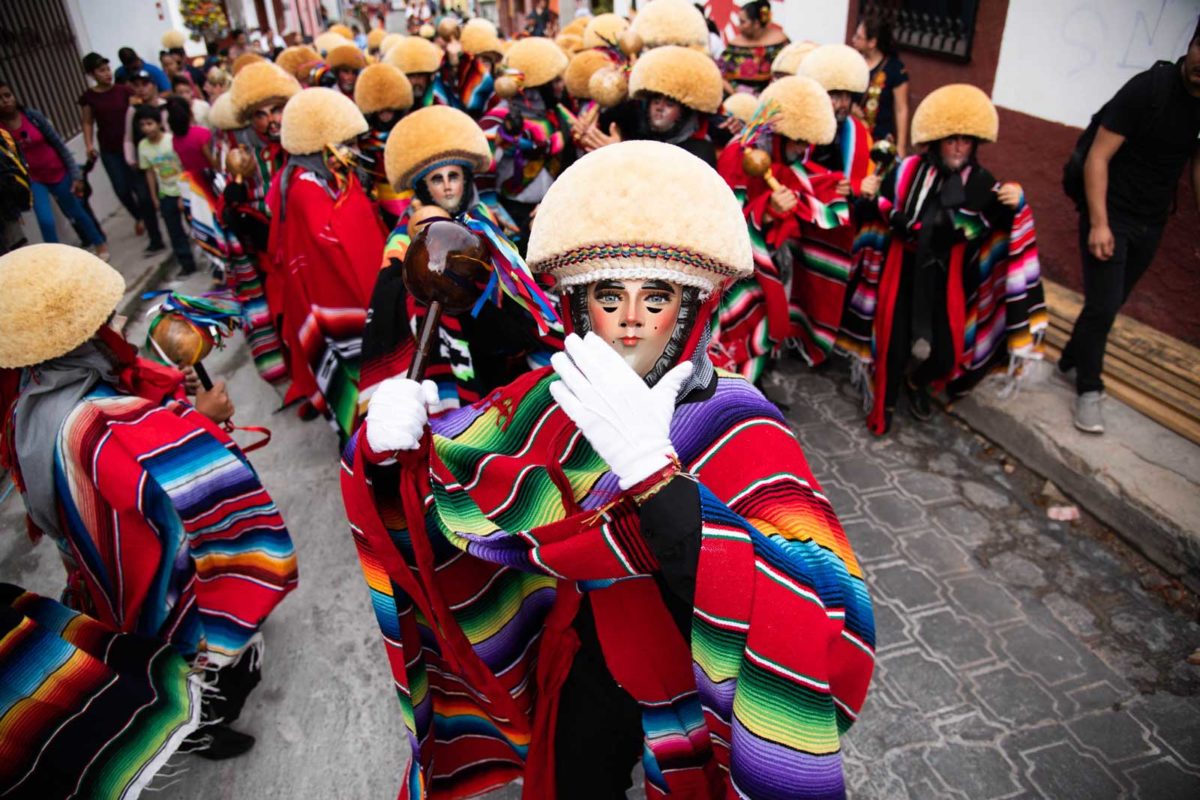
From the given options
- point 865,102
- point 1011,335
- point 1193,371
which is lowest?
point 1193,371

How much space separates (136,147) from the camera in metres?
8.05

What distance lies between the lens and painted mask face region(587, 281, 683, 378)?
5.61ft

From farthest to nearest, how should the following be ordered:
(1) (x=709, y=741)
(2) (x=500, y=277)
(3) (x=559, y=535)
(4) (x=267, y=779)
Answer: (4) (x=267, y=779), (2) (x=500, y=277), (1) (x=709, y=741), (3) (x=559, y=535)

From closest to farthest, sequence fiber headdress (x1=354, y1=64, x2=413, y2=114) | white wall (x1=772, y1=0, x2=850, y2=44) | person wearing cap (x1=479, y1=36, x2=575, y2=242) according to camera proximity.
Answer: fiber headdress (x1=354, y1=64, x2=413, y2=114) < person wearing cap (x1=479, y1=36, x2=575, y2=242) < white wall (x1=772, y1=0, x2=850, y2=44)

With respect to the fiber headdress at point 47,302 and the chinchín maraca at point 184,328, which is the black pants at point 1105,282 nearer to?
the chinchín maraca at point 184,328

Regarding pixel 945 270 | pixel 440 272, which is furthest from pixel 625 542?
pixel 945 270

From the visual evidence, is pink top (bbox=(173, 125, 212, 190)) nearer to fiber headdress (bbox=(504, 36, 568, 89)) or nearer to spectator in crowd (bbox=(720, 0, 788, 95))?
fiber headdress (bbox=(504, 36, 568, 89))

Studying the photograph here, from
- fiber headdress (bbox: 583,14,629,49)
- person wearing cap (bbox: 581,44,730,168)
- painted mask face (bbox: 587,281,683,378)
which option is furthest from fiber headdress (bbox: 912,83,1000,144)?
fiber headdress (bbox: 583,14,629,49)

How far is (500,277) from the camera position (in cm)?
216

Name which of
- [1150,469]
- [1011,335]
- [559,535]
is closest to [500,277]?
[559,535]

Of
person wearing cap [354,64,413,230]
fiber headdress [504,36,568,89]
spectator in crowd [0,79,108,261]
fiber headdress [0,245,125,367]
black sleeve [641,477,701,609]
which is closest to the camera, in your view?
black sleeve [641,477,701,609]

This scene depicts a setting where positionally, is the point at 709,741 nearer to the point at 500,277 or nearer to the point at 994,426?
the point at 500,277

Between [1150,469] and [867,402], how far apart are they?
1558mm

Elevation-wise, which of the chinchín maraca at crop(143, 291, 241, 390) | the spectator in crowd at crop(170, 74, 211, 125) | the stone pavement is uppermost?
the chinchín maraca at crop(143, 291, 241, 390)
